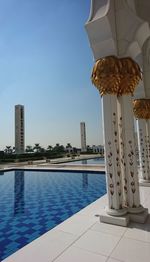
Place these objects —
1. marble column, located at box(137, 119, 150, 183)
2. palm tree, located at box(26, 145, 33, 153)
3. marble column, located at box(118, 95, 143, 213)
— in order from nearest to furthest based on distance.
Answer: marble column, located at box(118, 95, 143, 213)
marble column, located at box(137, 119, 150, 183)
palm tree, located at box(26, 145, 33, 153)

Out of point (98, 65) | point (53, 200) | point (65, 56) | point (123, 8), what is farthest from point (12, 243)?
point (65, 56)

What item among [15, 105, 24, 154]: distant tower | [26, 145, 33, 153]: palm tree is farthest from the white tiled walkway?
[26, 145, 33, 153]: palm tree

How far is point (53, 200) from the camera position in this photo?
21.2ft

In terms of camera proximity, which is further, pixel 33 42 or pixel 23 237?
pixel 33 42

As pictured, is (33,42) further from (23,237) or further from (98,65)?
(23,237)

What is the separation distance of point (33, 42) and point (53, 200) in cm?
619

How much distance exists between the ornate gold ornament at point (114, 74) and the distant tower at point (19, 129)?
175ft

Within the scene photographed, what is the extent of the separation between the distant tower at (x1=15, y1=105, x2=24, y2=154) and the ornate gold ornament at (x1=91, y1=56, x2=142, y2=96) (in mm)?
53201

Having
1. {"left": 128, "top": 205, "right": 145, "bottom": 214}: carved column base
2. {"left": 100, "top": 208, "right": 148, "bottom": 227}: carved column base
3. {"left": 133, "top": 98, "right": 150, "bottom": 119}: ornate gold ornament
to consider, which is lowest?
{"left": 100, "top": 208, "right": 148, "bottom": 227}: carved column base

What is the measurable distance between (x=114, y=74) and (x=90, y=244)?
3.03 metres

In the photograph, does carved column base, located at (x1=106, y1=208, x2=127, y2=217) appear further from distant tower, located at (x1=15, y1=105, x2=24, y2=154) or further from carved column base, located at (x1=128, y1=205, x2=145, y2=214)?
distant tower, located at (x1=15, y1=105, x2=24, y2=154)

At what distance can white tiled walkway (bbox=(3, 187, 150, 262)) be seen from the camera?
237cm

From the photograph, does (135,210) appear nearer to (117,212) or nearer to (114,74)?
(117,212)

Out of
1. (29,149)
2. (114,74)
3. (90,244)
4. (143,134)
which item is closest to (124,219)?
(90,244)
